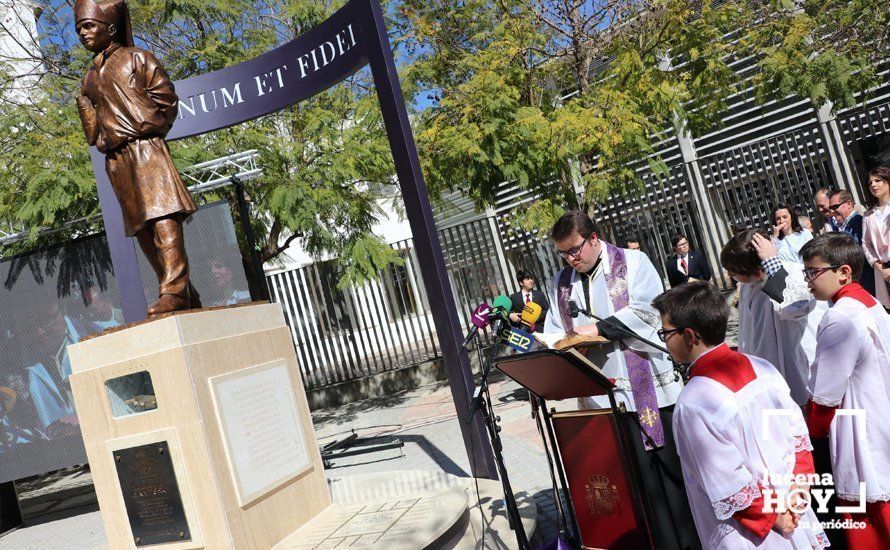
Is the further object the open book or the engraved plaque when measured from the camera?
the engraved plaque

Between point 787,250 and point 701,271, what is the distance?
321 cm

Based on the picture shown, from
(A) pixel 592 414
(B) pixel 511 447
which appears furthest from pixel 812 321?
(B) pixel 511 447

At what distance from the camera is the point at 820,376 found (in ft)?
11.6

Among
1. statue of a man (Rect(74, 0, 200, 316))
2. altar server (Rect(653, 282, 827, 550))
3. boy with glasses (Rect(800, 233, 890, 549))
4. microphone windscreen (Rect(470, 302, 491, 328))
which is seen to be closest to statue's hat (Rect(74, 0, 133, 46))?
statue of a man (Rect(74, 0, 200, 316))

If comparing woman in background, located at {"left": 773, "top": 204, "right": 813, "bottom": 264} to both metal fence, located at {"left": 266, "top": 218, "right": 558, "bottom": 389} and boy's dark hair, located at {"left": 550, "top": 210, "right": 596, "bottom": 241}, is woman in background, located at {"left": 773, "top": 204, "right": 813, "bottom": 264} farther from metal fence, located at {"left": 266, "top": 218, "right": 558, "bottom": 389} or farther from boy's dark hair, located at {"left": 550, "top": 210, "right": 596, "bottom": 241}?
metal fence, located at {"left": 266, "top": 218, "right": 558, "bottom": 389}

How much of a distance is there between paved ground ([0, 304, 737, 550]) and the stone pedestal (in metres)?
1.95

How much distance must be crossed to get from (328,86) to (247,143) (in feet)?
12.4

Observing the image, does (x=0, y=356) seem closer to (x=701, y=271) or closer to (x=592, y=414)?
(x=592, y=414)

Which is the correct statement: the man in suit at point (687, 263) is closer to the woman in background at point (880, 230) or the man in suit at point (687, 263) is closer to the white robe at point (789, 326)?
the woman in background at point (880, 230)

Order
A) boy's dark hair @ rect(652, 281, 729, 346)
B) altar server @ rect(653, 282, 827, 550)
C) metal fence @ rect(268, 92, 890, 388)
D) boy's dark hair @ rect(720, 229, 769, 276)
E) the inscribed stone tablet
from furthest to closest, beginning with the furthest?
metal fence @ rect(268, 92, 890, 388) < the inscribed stone tablet < boy's dark hair @ rect(720, 229, 769, 276) < boy's dark hair @ rect(652, 281, 729, 346) < altar server @ rect(653, 282, 827, 550)

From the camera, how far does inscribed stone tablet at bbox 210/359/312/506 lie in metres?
5.14

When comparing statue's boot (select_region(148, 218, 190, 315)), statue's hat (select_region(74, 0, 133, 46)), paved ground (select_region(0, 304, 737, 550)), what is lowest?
paved ground (select_region(0, 304, 737, 550))

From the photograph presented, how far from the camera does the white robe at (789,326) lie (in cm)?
427

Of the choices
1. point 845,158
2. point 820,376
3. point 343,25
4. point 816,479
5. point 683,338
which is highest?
point 343,25
